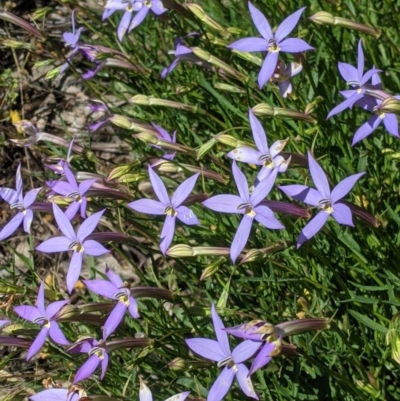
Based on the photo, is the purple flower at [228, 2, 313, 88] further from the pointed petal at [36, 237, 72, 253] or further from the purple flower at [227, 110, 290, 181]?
the pointed petal at [36, 237, 72, 253]

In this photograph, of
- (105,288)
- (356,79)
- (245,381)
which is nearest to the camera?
(245,381)

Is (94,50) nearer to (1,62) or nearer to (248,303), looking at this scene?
(248,303)

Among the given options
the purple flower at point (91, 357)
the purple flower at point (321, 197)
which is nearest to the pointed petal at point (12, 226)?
the purple flower at point (91, 357)

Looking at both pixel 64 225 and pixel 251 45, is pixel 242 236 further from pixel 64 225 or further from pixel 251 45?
pixel 251 45

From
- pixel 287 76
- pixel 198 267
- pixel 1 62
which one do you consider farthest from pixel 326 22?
pixel 1 62

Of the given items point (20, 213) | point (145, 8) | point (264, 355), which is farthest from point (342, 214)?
point (145, 8)

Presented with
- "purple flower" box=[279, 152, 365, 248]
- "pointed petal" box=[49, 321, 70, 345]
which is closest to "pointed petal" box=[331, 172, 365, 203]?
"purple flower" box=[279, 152, 365, 248]
